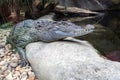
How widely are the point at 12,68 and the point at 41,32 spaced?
64 cm

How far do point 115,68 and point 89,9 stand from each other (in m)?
4.17

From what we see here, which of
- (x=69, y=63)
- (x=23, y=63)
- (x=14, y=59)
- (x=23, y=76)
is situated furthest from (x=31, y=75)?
(x=69, y=63)

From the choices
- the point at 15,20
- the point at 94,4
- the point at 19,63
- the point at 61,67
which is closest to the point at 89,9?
the point at 94,4

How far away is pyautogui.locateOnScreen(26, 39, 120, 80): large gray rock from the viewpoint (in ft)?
8.98

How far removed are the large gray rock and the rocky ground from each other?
136 mm

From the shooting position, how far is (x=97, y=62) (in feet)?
9.46

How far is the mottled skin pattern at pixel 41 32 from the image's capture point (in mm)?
3600

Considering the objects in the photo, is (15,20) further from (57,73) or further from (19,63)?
(57,73)

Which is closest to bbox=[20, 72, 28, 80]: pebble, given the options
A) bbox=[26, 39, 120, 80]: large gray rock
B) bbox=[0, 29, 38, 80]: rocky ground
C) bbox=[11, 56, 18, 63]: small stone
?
bbox=[0, 29, 38, 80]: rocky ground

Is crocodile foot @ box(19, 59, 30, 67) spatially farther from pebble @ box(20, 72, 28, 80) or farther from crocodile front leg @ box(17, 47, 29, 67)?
pebble @ box(20, 72, 28, 80)

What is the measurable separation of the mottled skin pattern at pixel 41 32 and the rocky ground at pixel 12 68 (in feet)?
0.35

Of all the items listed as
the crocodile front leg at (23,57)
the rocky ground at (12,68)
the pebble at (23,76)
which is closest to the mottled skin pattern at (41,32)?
the crocodile front leg at (23,57)

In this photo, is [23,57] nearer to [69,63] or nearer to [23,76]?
[23,76]

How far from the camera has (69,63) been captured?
2.96m
